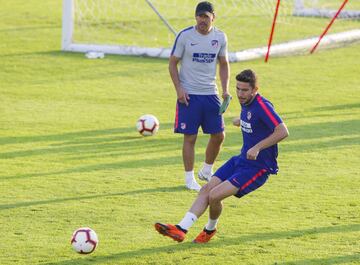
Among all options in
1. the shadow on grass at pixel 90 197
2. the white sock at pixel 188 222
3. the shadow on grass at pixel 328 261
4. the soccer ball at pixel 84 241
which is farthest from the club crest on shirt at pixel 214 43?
the shadow on grass at pixel 328 261

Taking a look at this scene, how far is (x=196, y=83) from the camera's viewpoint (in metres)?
10.9

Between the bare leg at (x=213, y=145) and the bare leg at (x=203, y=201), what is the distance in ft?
6.91

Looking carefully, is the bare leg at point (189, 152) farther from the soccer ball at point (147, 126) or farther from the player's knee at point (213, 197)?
the soccer ball at point (147, 126)

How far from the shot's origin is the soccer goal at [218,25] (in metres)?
19.8

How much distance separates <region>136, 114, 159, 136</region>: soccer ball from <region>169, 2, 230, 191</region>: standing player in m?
2.33

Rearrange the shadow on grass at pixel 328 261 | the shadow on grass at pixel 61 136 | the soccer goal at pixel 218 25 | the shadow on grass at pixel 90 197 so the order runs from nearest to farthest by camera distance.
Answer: the shadow on grass at pixel 328 261
the shadow on grass at pixel 90 197
the shadow on grass at pixel 61 136
the soccer goal at pixel 218 25

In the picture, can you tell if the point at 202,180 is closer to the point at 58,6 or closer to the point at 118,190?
the point at 118,190

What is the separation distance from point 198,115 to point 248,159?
2.29 m

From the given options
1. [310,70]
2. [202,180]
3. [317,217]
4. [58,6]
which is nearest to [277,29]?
[310,70]

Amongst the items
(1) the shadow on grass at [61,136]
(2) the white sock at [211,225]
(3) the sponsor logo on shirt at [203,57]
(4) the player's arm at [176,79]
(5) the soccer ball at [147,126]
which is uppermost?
(3) the sponsor logo on shirt at [203,57]

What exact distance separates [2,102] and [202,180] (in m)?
5.21

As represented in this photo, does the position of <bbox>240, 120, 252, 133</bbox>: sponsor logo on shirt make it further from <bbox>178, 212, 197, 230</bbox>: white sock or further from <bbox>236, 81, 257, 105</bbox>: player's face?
<bbox>178, 212, 197, 230</bbox>: white sock

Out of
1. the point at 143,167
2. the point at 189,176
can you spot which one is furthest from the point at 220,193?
the point at 143,167

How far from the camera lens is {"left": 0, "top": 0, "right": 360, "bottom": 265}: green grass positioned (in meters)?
8.91
